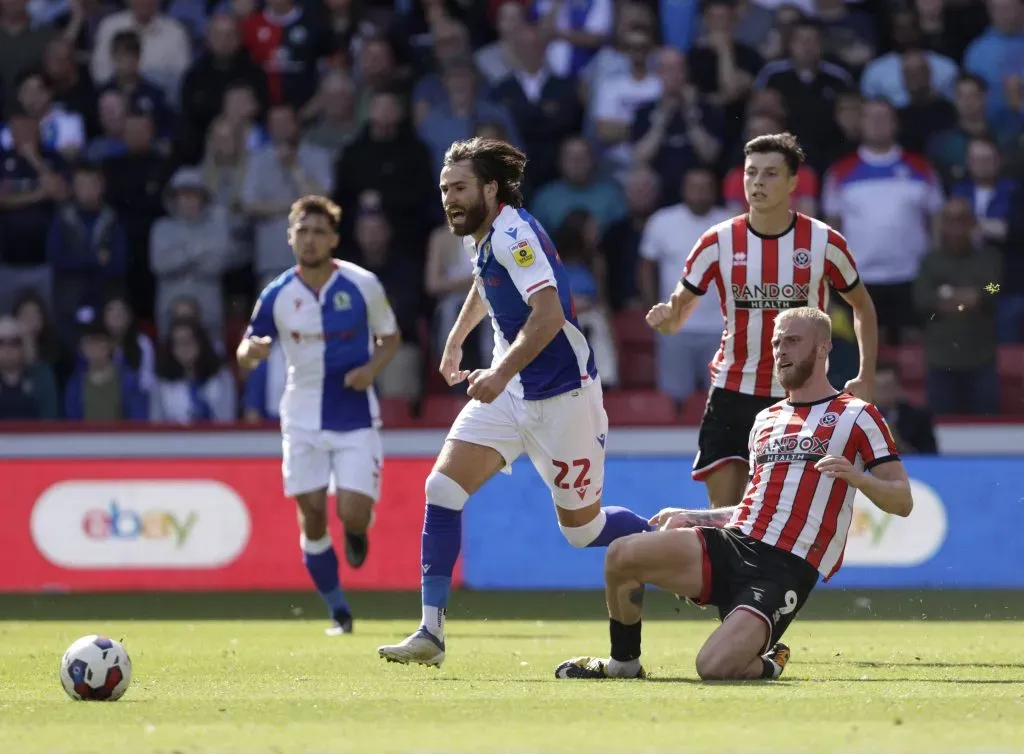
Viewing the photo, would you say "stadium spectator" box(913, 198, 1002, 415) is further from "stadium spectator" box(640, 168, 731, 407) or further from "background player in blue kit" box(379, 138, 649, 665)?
"background player in blue kit" box(379, 138, 649, 665)

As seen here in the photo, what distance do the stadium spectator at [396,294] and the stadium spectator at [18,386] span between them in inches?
105

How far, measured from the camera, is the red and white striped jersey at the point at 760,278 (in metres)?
8.19

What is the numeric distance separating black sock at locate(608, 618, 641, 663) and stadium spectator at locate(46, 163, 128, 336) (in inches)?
356

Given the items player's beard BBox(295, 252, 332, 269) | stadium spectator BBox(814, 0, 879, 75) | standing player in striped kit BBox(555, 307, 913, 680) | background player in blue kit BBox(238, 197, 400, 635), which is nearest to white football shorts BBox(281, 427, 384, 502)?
background player in blue kit BBox(238, 197, 400, 635)

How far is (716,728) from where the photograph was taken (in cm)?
523

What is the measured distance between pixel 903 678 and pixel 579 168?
27.4ft

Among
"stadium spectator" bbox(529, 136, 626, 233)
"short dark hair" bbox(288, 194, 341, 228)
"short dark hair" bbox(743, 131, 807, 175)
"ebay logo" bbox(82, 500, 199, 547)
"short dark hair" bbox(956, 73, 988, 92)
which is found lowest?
"ebay logo" bbox(82, 500, 199, 547)

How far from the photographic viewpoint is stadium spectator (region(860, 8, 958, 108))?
15086 mm

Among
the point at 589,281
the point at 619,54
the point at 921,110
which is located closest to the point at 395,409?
the point at 589,281

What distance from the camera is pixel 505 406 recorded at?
753 cm

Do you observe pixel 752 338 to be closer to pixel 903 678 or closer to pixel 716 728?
pixel 903 678

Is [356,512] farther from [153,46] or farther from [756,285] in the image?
[153,46]

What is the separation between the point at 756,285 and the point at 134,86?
899 centimetres

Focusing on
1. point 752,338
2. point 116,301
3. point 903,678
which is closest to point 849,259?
point 752,338
